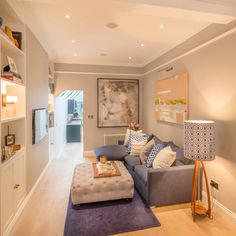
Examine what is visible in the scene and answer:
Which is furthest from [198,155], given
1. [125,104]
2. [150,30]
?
[125,104]

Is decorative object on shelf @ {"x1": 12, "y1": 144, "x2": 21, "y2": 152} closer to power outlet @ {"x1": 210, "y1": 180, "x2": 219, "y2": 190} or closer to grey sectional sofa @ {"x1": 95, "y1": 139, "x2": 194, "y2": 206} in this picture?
grey sectional sofa @ {"x1": 95, "y1": 139, "x2": 194, "y2": 206}

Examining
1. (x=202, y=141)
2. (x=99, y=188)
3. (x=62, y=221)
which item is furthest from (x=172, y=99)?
(x=62, y=221)

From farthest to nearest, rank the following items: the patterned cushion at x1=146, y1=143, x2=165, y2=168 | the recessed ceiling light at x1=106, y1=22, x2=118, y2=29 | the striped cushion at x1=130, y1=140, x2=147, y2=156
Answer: the striped cushion at x1=130, y1=140, x2=147, y2=156
the patterned cushion at x1=146, y1=143, x2=165, y2=168
the recessed ceiling light at x1=106, y1=22, x2=118, y2=29

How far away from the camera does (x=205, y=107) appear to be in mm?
2871

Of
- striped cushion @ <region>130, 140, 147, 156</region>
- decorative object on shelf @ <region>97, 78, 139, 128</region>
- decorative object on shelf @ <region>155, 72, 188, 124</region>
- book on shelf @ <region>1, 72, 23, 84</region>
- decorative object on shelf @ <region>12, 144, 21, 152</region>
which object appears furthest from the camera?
decorative object on shelf @ <region>97, 78, 139, 128</region>

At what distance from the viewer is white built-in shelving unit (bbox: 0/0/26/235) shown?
206cm

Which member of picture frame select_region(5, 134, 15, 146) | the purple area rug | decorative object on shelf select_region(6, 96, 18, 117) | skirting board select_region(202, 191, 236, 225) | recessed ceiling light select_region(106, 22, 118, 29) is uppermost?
recessed ceiling light select_region(106, 22, 118, 29)

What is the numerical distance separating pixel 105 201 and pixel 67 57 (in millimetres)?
3817

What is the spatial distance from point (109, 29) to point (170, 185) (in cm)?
276

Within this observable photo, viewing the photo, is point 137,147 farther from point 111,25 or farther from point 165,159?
point 111,25

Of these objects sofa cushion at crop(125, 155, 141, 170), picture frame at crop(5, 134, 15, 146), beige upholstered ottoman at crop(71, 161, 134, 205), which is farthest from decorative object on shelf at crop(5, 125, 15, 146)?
sofa cushion at crop(125, 155, 141, 170)

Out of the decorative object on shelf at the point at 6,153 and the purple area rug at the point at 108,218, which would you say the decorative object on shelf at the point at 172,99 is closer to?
the purple area rug at the point at 108,218

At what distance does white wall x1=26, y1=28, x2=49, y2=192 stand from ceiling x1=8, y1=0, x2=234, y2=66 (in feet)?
0.90

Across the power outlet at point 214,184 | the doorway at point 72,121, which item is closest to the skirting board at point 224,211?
the power outlet at point 214,184
